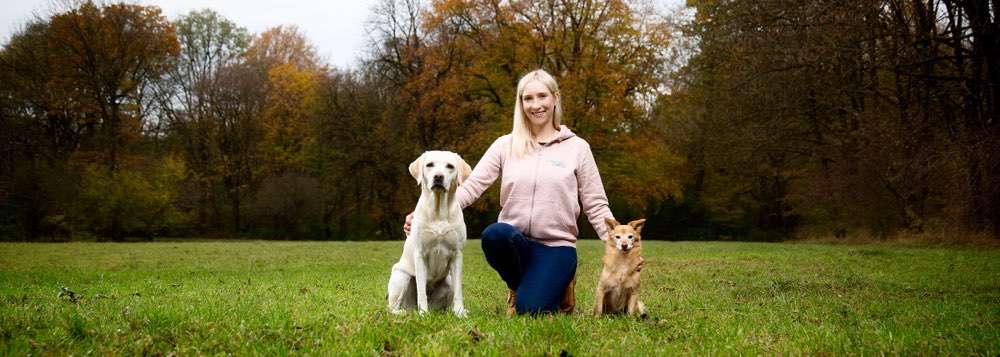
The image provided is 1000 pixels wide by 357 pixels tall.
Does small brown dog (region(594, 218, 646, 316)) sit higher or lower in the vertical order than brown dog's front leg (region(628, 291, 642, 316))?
higher

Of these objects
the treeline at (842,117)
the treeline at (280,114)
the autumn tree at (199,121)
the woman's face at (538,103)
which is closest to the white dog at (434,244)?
the woman's face at (538,103)

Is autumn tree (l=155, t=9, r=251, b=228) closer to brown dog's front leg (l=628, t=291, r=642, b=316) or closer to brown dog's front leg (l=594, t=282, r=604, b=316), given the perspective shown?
brown dog's front leg (l=594, t=282, r=604, b=316)

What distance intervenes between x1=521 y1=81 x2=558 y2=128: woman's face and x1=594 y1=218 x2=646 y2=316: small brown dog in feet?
3.27

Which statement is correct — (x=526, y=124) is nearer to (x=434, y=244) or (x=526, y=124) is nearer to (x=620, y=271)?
(x=434, y=244)

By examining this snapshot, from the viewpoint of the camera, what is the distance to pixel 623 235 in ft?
16.3

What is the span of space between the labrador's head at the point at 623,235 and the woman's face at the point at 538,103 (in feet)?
3.24

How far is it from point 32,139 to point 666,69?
27739mm

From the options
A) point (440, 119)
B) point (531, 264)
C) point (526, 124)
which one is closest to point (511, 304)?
point (531, 264)

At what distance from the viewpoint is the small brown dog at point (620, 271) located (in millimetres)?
4988

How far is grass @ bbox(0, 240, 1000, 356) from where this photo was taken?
12.6 ft

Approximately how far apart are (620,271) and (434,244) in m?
1.39

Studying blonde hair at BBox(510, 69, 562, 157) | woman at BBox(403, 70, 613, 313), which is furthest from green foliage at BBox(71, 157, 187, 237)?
blonde hair at BBox(510, 69, 562, 157)

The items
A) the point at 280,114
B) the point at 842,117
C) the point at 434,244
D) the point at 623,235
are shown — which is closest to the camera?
the point at 623,235

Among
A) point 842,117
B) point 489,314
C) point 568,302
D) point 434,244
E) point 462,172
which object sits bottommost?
point 489,314
